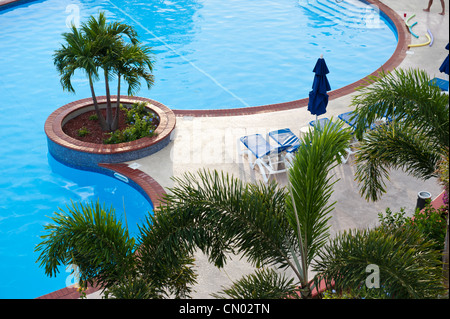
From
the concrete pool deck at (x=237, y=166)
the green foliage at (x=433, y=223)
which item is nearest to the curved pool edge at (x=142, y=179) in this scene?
the concrete pool deck at (x=237, y=166)

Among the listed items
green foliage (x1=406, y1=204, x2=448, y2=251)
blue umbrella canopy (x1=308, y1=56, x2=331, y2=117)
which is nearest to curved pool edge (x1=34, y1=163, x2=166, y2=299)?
blue umbrella canopy (x1=308, y1=56, x2=331, y2=117)

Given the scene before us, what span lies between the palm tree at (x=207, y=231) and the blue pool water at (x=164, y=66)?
3395mm

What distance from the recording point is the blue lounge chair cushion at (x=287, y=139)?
1095cm

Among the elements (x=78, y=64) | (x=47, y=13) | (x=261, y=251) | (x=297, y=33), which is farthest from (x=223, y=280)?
(x=47, y=13)

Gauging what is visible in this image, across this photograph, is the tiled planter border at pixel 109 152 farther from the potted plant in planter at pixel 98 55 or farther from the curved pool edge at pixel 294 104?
the curved pool edge at pixel 294 104

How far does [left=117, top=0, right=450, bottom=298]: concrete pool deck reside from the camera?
851 cm

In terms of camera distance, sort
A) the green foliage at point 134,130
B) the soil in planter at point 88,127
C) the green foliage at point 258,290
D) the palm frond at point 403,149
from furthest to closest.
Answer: the soil in planter at point 88,127 < the green foliage at point 134,130 < the palm frond at point 403,149 < the green foliage at point 258,290

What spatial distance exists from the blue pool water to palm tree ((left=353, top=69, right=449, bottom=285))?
4.86m

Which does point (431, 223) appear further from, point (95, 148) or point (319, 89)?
point (95, 148)

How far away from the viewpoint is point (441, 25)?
1862 centimetres

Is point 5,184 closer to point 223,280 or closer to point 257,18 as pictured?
point 223,280

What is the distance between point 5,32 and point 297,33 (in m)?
10.7

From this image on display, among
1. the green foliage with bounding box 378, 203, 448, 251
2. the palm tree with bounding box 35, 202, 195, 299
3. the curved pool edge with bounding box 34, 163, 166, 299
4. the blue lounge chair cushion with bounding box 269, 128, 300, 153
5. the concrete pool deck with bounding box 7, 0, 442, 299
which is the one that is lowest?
the curved pool edge with bounding box 34, 163, 166, 299

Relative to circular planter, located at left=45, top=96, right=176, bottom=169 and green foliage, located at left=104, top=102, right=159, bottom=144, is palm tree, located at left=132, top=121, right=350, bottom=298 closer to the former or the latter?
circular planter, located at left=45, top=96, right=176, bottom=169
